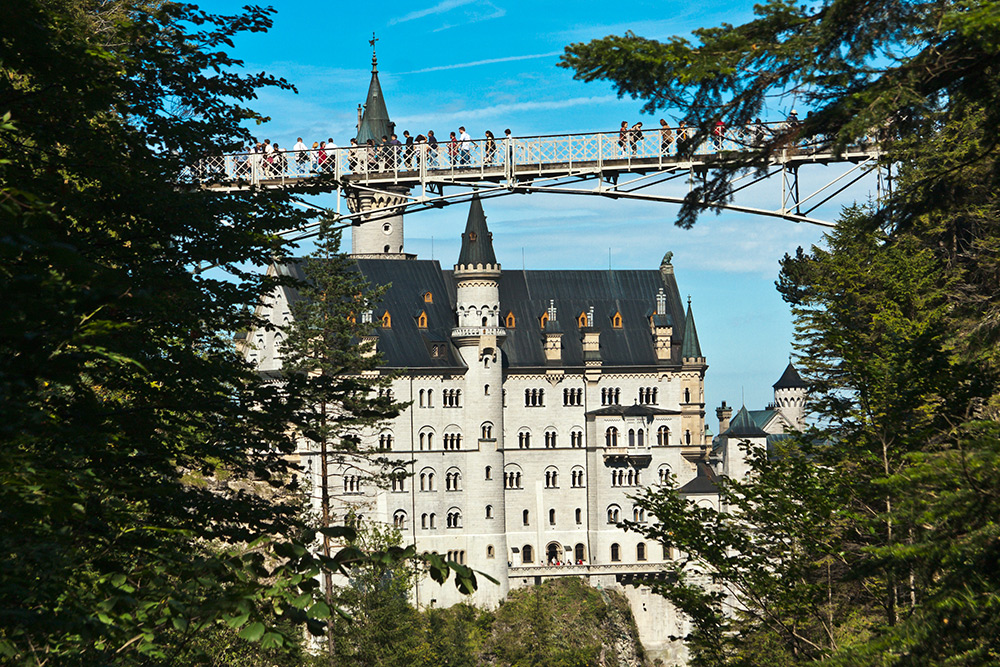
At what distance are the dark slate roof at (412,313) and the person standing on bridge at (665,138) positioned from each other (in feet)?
213

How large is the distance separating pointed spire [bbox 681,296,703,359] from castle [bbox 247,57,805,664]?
14cm

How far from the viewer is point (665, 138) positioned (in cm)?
3312

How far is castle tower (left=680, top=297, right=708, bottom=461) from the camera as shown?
4173 inches

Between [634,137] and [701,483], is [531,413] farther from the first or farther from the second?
[634,137]

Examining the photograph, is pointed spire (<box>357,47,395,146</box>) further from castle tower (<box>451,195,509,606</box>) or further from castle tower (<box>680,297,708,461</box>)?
castle tower (<box>680,297,708,461</box>)

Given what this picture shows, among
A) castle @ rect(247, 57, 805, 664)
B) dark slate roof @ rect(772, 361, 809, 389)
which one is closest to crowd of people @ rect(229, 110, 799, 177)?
castle @ rect(247, 57, 805, 664)

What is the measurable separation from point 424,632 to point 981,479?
67.1 meters

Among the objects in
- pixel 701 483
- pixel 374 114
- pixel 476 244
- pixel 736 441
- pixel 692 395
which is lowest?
pixel 701 483

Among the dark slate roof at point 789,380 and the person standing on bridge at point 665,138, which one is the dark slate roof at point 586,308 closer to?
the dark slate roof at point 789,380

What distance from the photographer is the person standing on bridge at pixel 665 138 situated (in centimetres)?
3219

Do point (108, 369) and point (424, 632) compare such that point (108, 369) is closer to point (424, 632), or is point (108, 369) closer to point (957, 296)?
point (957, 296)

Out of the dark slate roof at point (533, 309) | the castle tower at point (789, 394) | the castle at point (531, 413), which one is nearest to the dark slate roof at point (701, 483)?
the castle at point (531, 413)

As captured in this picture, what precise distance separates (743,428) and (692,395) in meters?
8.19

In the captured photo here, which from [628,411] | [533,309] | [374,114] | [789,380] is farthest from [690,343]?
[789,380]
